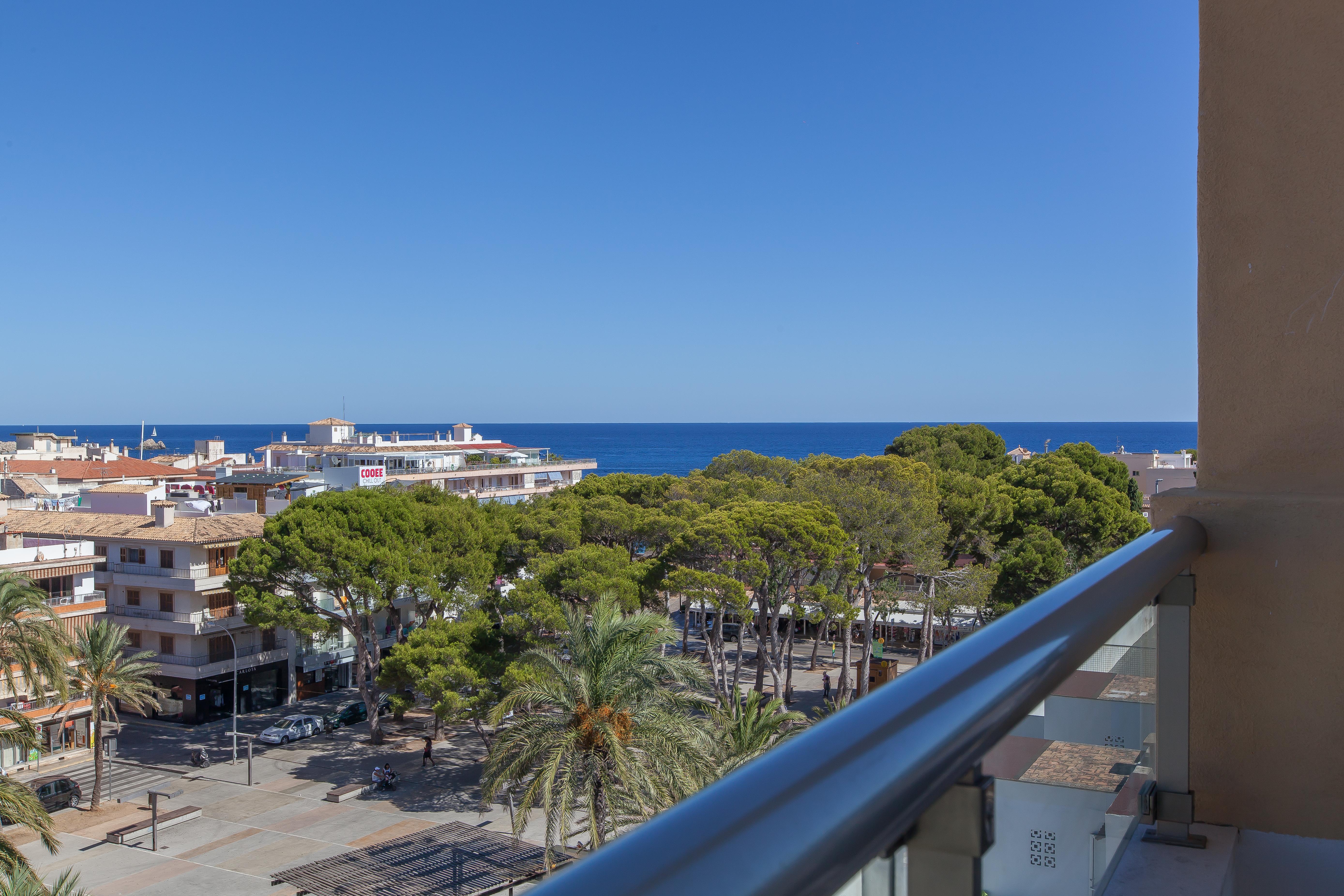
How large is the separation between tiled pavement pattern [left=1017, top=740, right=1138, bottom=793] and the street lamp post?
23074mm

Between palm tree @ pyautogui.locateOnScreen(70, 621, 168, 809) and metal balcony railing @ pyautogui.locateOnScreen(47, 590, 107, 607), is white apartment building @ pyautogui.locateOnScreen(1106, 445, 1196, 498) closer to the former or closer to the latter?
palm tree @ pyautogui.locateOnScreen(70, 621, 168, 809)

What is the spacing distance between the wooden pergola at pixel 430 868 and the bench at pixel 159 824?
546cm

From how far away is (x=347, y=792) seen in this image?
19.4 metres

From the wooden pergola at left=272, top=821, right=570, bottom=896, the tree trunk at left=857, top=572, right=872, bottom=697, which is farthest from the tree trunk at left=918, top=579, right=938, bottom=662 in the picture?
the wooden pergola at left=272, top=821, right=570, bottom=896

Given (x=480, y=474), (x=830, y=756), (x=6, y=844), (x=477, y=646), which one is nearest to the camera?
(x=830, y=756)

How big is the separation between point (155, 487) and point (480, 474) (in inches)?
614

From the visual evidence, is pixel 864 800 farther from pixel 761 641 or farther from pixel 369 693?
pixel 369 693

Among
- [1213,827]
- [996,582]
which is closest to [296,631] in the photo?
[996,582]

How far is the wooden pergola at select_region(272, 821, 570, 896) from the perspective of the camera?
12438mm

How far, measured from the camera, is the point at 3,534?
2414cm

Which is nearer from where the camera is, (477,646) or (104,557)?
(477,646)

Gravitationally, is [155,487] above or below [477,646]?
above

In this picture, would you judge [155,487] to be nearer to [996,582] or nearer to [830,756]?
[996,582]

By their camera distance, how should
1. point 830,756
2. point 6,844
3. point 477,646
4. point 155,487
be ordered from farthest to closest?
point 155,487 → point 477,646 → point 6,844 → point 830,756
